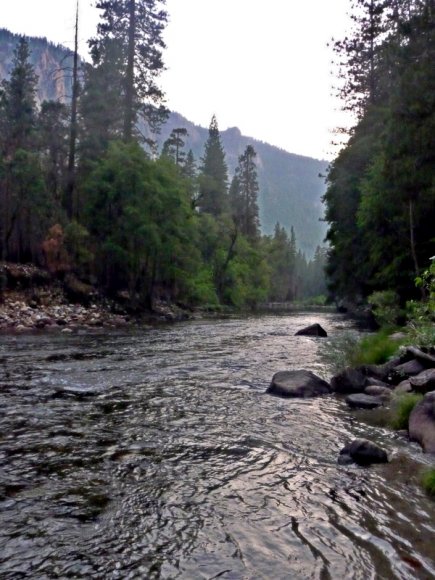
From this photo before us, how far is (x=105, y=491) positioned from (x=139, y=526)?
844mm

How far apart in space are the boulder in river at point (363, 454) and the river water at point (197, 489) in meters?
0.17

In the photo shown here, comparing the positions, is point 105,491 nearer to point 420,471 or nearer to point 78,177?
point 420,471

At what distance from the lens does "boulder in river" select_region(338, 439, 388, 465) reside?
21.0ft

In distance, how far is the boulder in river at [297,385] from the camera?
1041cm

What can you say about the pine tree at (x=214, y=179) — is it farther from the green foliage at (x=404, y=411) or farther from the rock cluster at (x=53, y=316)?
the green foliage at (x=404, y=411)

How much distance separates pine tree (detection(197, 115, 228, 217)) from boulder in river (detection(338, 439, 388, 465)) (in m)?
63.3

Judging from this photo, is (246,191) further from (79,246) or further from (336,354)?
(336,354)

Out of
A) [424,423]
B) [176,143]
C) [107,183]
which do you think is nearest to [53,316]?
[107,183]

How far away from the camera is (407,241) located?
2308 centimetres

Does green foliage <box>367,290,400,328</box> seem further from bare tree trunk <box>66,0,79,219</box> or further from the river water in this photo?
bare tree trunk <box>66,0,79,219</box>

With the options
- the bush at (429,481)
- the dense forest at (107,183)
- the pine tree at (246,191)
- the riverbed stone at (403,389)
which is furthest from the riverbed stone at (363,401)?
the pine tree at (246,191)

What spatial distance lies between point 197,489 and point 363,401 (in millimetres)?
5103

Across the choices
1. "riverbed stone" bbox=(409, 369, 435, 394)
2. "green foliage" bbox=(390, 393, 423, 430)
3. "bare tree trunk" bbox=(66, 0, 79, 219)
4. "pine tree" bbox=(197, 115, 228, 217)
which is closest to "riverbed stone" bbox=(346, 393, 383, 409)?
"riverbed stone" bbox=(409, 369, 435, 394)

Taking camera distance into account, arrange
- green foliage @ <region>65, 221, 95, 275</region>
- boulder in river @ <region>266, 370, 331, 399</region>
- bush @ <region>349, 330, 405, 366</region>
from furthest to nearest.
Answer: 1. green foliage @ <region>65, 221, 95, 275</region>
2. bush @ <region>349, 330, 405, 366</region>
3. boulder in river @ <region>266, 370, 331, 399</region>
